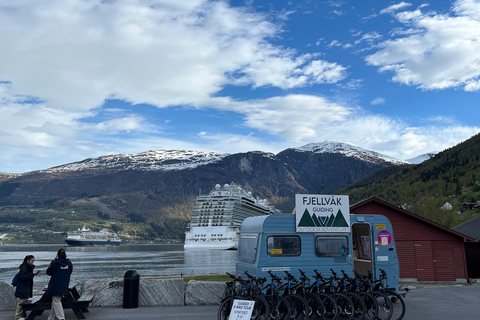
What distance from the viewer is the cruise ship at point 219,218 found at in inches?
5226

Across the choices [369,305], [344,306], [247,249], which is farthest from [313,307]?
[247,249]

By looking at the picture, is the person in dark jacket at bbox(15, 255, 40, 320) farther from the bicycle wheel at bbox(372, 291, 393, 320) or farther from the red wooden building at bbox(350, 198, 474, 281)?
the red wooden building at bbox(350, 198, 474, 281)

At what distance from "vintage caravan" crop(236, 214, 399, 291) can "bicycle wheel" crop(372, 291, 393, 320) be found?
145cm

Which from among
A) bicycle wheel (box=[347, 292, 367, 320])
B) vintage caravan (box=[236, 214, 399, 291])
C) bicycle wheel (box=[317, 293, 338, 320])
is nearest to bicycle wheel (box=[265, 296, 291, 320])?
bicycle wheel (box=[317, 293, 338, 320])

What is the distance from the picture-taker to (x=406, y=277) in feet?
73.5

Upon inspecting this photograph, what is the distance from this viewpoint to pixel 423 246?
22.7 meters

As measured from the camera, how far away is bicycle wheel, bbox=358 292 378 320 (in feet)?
33.8

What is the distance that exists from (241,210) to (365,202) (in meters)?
127

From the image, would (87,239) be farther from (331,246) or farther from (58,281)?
(331,246)

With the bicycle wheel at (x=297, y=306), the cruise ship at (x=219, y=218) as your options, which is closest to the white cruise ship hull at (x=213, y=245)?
the cruise ship at (x=219, y=218)

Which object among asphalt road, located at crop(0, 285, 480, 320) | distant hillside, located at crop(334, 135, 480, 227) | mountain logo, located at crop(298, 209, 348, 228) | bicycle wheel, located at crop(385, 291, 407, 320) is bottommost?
asphalt road, located at crop(0, 285, 480, 320)

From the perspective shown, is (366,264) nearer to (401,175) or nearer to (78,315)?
(78,315)

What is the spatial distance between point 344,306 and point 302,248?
2018 mm

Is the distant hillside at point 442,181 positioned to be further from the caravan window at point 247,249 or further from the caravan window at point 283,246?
the caravan window at point 247,249
